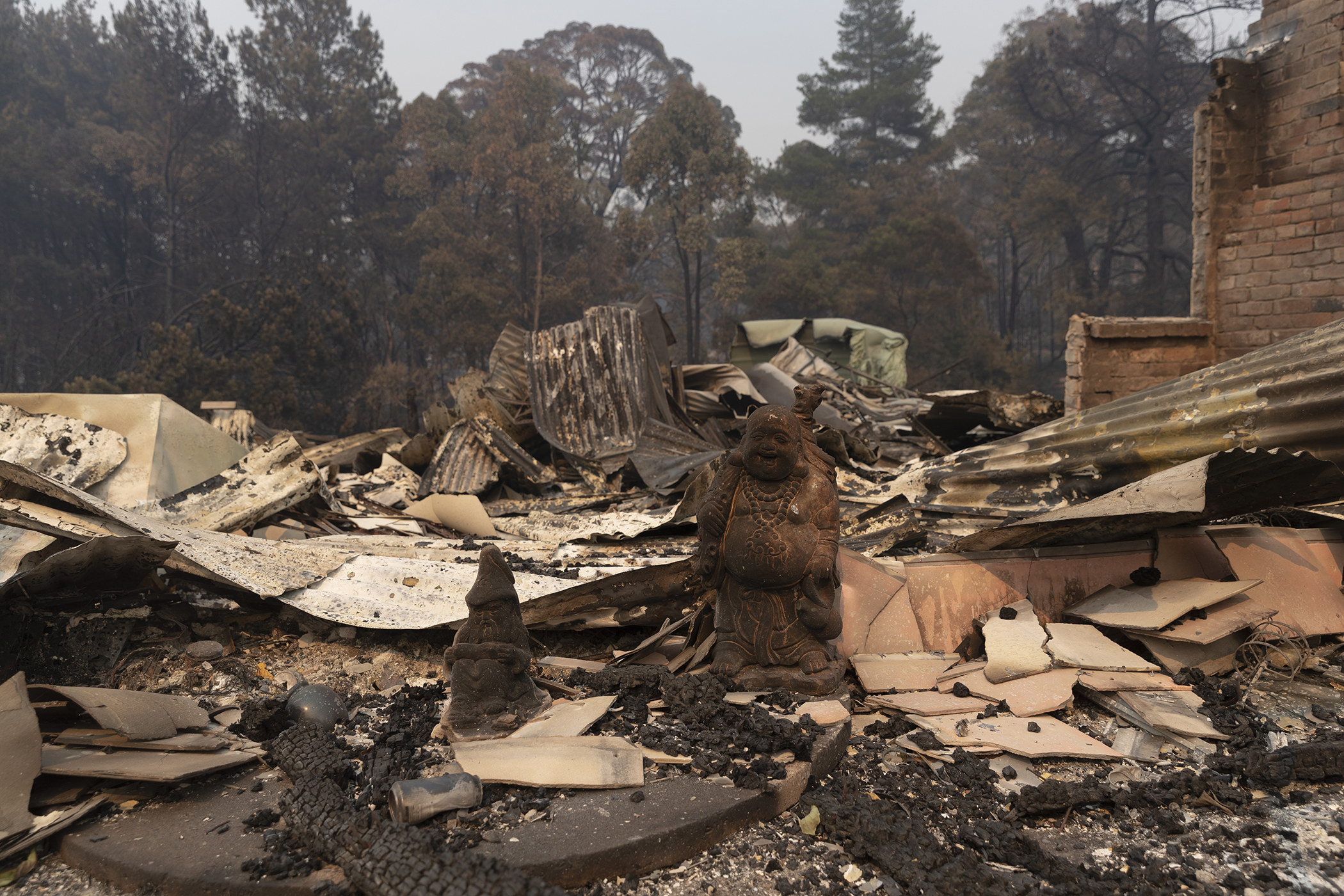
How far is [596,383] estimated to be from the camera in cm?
959

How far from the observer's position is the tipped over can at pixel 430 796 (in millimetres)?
2549

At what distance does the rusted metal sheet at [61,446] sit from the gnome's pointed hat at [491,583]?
4437mm

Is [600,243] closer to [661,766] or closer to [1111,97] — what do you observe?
[1111,97]

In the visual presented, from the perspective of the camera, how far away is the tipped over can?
2549mm

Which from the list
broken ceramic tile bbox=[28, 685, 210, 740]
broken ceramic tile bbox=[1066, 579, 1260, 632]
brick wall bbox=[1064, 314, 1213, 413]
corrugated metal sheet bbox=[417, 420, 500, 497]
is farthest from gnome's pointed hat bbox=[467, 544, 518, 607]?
brick wall bbox=[1064, 314, 1213, 413]

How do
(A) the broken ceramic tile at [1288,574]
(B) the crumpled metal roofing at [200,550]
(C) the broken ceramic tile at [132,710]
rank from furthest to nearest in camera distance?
(A) the broken ceramic tile at [1288,574]
(B) the crumpled metal roofing at [200,550]
(C) the broken ceramic tile at [132,710]

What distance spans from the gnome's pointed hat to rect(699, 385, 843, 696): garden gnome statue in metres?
0.96

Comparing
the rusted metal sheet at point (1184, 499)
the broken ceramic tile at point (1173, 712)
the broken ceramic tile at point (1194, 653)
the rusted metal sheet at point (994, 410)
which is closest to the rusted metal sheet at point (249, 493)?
the rusted metal sheet at point (1184, 499)

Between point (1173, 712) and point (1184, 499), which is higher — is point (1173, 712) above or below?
below

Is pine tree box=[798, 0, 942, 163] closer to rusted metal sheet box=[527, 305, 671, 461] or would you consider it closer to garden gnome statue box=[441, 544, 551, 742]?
rusted metal sheet box=[527, 305, 671, 461]

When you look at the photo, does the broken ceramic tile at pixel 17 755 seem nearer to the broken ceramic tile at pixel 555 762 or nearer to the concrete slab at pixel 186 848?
the concrete slab at pixel 186 848

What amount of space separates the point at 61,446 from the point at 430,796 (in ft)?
17.9

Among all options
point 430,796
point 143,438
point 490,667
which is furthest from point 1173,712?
point 143,438

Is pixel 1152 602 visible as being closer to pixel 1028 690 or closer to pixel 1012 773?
pixel 1028 690
